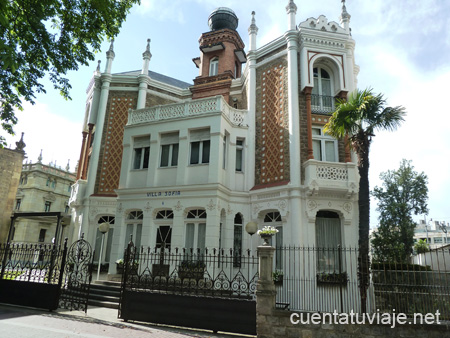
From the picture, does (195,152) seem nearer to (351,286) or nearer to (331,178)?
(331,178)

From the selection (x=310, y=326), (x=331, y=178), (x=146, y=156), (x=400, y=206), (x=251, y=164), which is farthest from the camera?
(x=400, y=206)

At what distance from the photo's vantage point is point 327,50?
16.4 m

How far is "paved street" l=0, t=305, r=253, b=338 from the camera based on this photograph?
25.7ft

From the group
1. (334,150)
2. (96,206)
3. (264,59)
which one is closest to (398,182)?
(334,150)

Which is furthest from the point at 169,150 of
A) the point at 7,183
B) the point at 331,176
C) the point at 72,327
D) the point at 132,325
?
the point at 72,327

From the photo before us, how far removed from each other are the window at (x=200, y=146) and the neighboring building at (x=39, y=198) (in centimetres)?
3351

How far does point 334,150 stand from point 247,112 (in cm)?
520

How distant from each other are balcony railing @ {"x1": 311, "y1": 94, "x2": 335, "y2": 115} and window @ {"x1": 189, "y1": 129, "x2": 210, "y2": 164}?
5.75 metres

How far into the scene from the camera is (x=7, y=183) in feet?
52.9

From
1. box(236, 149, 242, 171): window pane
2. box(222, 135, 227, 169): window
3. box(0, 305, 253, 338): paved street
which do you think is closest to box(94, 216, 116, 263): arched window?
box(0, 305, 253, 338): paved street

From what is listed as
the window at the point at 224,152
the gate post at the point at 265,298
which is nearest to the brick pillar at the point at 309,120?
the window at the point at 224,152

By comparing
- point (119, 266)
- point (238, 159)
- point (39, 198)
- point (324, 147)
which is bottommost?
point (119, 266)

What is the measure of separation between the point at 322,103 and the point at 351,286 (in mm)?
9054

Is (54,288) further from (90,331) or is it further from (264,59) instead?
(264,59)
